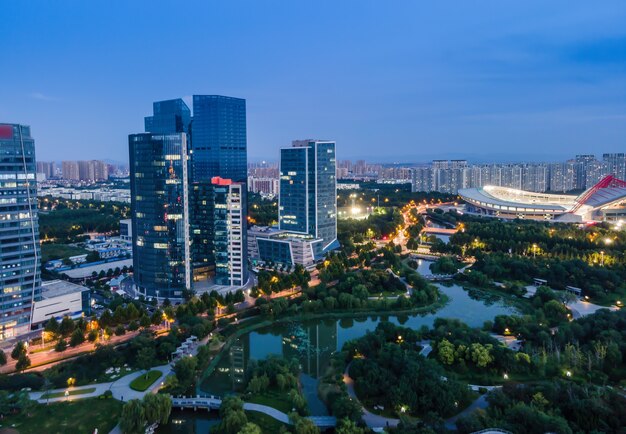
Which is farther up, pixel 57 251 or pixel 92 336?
pixel 57 251

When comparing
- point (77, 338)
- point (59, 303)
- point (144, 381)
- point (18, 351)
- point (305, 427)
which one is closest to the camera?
point (305, 427)

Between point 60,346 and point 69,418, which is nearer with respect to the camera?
point 69,418

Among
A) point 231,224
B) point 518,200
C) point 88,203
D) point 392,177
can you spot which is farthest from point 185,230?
point 392,177

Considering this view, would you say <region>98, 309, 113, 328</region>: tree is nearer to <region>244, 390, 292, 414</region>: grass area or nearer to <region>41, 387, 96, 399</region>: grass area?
<region>41, 387, 96, 399</region>: grass area

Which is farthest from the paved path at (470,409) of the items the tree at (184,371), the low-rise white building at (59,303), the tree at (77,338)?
the low-rise white building at (59,303)

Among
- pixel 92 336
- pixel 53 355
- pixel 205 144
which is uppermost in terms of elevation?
pixel 205 144

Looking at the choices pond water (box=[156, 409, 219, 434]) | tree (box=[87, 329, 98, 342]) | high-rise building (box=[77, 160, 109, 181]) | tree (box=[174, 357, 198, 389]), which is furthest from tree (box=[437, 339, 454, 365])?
high-rise building (box=[77, 160, 109, 181])

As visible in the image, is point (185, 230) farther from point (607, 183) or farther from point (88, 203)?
point (88, 203)

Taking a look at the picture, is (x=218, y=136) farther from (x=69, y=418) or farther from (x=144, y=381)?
(x=69, y=418)

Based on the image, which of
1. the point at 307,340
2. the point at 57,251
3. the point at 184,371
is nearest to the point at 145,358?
the point at 184,371
